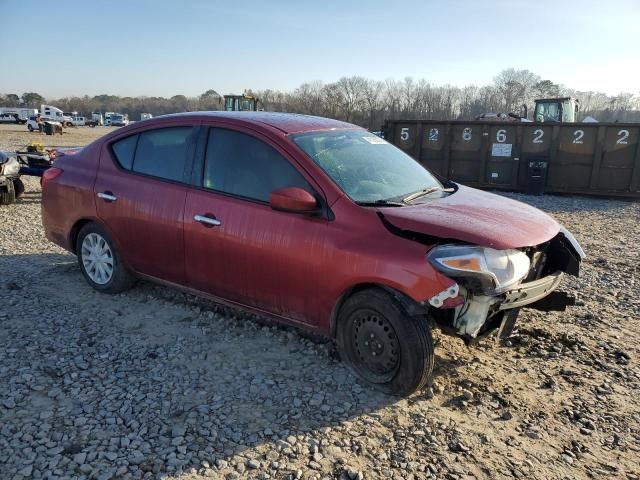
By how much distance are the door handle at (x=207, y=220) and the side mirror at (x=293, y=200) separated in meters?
0.64

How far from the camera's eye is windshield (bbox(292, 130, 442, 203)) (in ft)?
11.9

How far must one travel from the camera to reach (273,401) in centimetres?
322

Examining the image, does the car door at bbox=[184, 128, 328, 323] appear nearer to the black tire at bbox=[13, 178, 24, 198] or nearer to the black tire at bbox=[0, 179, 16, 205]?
the black tire at bbox=[0, 179, 16, 205]

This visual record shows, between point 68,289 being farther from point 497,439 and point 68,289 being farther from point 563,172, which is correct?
point 563,172

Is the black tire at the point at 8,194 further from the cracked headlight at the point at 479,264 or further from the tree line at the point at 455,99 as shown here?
the tree line at the point at 455,99

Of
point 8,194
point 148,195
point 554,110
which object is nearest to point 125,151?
point 148,195

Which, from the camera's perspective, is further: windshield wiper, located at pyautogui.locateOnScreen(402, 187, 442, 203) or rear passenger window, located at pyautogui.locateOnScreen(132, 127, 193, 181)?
rear passenger window, located at pyautogui.locateOnScreen(132, 127, 193, 181)

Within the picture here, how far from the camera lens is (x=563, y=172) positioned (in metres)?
13.7

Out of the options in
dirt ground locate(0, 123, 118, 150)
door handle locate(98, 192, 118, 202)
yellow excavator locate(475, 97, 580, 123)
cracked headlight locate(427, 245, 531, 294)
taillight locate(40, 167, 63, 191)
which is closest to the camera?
cracked headlight locate(427, 245, 531, 294)

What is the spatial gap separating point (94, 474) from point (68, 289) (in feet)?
9.81

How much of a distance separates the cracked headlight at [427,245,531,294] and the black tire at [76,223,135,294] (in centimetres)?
306

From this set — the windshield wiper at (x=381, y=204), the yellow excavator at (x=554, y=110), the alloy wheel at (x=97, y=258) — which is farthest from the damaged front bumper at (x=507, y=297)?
the yellow excavator at (x=554, y=110)

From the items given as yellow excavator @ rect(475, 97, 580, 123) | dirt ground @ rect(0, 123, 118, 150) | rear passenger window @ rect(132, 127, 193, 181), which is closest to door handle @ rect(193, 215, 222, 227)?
rear passenger window @ rect(132, 127, 193, 181)

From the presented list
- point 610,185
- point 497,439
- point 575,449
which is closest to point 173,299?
point 497,439
